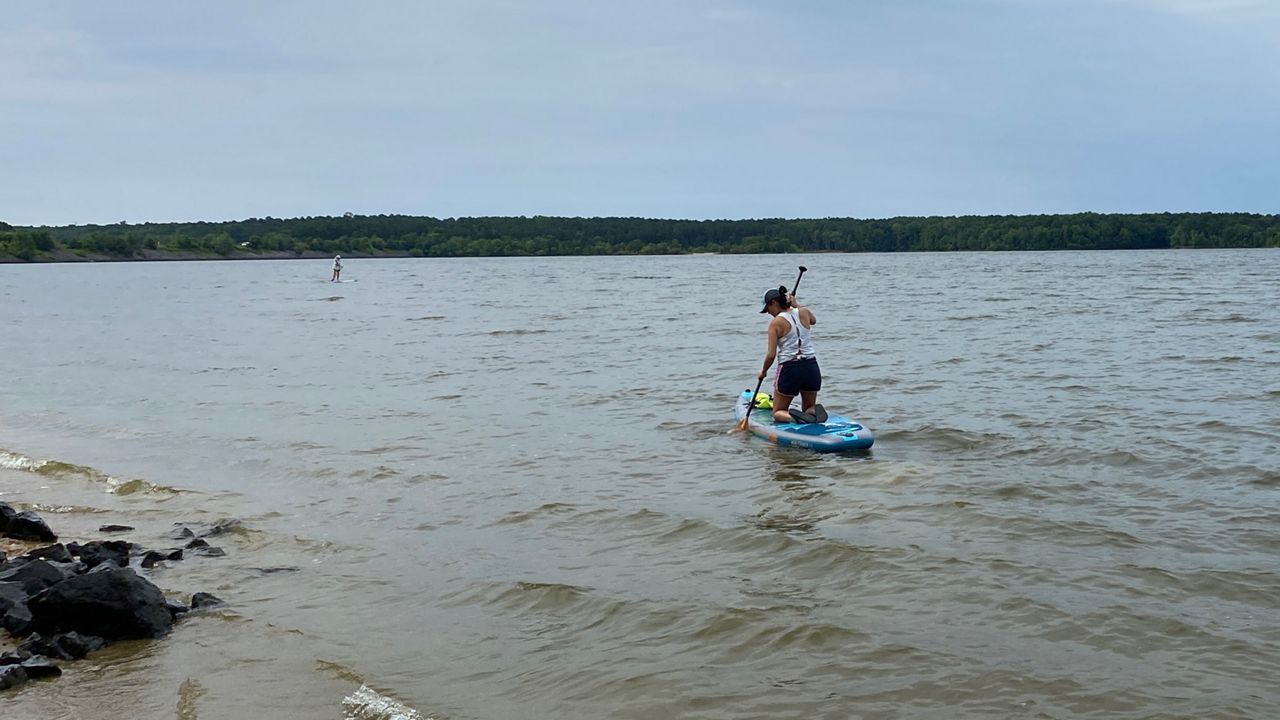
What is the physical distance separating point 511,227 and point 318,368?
145606 mm

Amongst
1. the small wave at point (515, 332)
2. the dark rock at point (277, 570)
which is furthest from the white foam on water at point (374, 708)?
the small wave at point (515, 332)

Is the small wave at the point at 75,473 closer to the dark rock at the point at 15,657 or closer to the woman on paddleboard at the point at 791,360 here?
the dark rock at the point at 15,657

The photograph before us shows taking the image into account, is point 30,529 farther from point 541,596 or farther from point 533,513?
point 541,596

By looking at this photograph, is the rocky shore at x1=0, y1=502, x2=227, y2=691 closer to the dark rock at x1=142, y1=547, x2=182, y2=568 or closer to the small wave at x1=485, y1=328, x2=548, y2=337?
the dark rock at x1=142, y1=547, x2=182, y2=568

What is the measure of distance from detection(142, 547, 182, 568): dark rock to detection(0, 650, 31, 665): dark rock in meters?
2.11

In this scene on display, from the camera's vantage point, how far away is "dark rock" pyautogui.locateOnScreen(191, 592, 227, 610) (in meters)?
7.61

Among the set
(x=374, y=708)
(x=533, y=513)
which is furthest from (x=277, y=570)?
(x=374, y=708)

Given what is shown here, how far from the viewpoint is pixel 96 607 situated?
6816mm

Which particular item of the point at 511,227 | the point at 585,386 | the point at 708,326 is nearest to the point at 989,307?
the point at 708,326

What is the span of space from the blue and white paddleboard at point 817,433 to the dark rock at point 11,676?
347 inches

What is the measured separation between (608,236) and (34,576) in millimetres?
155278

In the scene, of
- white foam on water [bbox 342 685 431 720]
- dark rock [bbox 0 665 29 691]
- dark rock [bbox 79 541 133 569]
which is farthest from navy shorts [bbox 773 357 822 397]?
dark rock [bbox 0 665 29 691]

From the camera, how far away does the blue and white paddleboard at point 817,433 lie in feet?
42.2

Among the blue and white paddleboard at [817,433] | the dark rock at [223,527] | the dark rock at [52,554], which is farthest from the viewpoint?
the blue and white paddleboard at [817,433]
